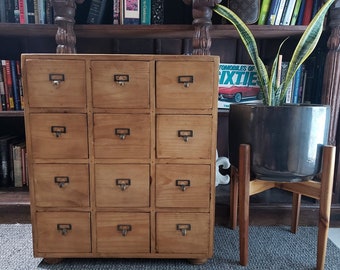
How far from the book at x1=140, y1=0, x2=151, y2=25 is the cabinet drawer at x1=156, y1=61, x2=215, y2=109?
41cm

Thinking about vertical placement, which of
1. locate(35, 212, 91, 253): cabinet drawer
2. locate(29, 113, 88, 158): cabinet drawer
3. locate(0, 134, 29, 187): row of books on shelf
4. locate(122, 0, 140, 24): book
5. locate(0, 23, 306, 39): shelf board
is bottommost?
locate(35, 212, 91, 253): cabinet drawer

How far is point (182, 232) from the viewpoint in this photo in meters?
0.99

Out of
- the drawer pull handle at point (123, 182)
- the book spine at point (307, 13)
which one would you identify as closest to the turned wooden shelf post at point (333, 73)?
A: the book spine at point (307, 13)

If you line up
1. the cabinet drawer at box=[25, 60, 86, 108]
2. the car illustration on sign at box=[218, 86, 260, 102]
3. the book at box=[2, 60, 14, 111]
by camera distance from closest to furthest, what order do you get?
the cabinet drawer at box=[25, 60, 86, 108], the book at box=[2, 60, 14, 111], the car illustration on sign at box=[218, 86, 260, 102]

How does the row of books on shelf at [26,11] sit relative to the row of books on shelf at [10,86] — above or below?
above

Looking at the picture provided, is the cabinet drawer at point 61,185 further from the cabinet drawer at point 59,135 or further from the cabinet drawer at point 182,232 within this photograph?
the cabinet drawer at point 182,232

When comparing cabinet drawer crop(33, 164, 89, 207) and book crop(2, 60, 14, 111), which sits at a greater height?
book crop(2, 60, 14, 111)

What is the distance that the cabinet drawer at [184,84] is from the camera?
2.98 ft

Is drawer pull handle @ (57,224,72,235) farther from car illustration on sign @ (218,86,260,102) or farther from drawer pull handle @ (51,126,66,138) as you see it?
car illustration on sign @ (218,86,260,102)

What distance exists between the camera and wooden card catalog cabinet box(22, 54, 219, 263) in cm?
91

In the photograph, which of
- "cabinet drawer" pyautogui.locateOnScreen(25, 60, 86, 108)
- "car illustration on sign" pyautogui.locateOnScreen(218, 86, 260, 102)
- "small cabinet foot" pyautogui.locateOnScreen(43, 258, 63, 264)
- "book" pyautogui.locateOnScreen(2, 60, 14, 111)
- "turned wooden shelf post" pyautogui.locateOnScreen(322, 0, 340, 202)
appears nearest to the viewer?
"cabinet drawer" pyautogui.locateOnScreen(25, 60, 86, 108)

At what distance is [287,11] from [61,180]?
3.98ft

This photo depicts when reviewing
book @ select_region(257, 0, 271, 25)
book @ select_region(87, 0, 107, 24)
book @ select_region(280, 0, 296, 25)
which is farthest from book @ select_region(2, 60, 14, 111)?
book @ select_region(280, 0, 296, 25)

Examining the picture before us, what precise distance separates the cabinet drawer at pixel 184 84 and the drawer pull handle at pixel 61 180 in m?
0.44
